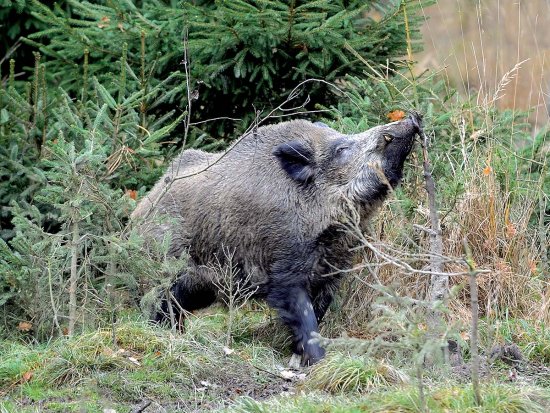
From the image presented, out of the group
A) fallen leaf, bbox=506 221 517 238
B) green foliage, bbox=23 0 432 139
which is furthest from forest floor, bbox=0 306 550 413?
green foliage, bbox=23 0 432 139

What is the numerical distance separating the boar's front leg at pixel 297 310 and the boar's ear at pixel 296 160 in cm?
81

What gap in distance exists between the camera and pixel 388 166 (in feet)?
20.5

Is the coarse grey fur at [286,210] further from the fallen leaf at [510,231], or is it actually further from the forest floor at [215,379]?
the fallen leaf at [510,231]

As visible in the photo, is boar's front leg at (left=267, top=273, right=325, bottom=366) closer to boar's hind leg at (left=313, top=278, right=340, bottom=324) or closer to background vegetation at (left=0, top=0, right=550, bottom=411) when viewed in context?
boar's hind leg at (left=313, top=278, right=340, bottom=324)

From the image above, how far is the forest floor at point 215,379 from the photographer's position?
14.0 feet

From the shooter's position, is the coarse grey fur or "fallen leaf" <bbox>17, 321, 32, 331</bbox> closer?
the coarse grey fur

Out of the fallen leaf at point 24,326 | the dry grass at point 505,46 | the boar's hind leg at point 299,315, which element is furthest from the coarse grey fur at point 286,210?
the dry grass at point 505,46

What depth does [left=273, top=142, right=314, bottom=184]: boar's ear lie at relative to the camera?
6.42m

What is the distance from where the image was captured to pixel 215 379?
5.32 meters

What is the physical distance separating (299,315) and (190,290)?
102 centimetres

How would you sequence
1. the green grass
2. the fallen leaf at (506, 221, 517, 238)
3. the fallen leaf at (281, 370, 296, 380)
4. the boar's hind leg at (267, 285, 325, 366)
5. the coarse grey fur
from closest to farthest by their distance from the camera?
the green grass → the fallen leaf at (281, 370, 296, 380) → the boar's hind leg at (267, 285, 325, 366) → the coarse grey fur → the fallen leaf at (506, 221, 517, 238)

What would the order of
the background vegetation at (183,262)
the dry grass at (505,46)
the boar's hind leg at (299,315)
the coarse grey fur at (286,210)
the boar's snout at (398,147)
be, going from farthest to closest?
1. the dry grass at (505,46)
2. the coarse grey fur at (286,210)
3. the boar's snout at (398,147)
4. the boar's hind leg at (299,315)
5. the background vegetation at (183,262)

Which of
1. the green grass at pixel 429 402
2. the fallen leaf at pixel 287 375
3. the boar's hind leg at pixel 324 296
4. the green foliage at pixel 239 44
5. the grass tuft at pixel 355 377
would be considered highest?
the green foliage at pixel 239 44

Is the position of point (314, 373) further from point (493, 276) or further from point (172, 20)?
point (172, 20)
